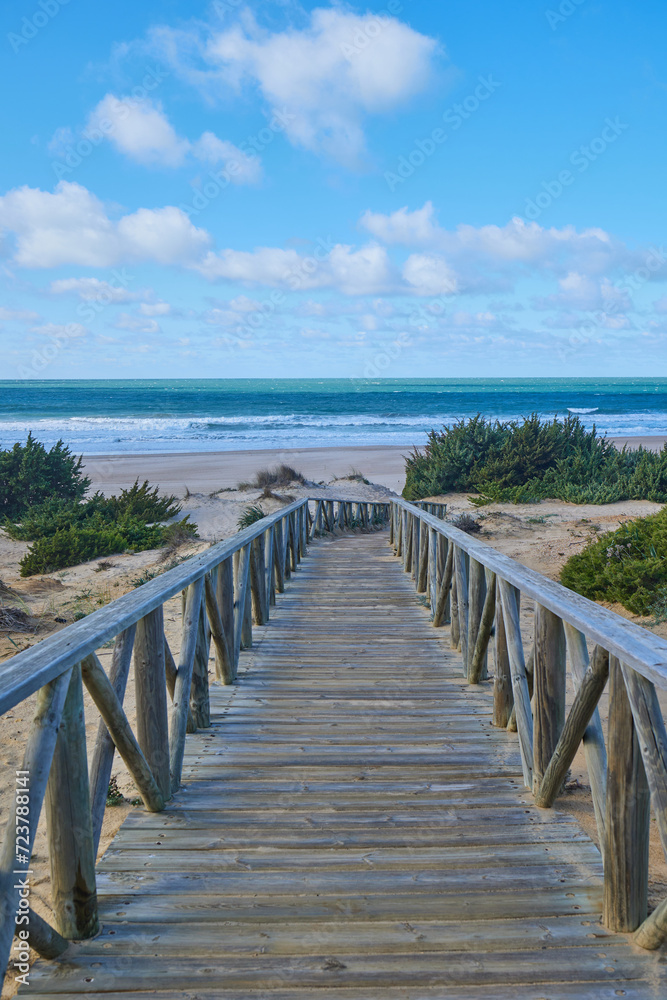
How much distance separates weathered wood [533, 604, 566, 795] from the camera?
2.75 meters

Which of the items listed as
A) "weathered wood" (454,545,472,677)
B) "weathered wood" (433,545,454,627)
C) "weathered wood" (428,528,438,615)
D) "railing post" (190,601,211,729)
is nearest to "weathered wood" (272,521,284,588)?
"weathered wood" (428,528,438,615)

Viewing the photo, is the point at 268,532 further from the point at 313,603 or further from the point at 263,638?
the point at 263,638

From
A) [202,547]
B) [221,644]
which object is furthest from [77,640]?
[202,547]

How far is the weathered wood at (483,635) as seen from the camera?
3.79 metres

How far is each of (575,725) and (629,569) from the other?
5.22 metres

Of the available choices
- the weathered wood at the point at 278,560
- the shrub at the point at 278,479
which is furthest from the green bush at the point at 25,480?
the weathered wood at the point at 278,560

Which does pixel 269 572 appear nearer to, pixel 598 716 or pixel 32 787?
pixel 598 716

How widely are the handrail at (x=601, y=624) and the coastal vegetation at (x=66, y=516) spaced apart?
29.5 ft

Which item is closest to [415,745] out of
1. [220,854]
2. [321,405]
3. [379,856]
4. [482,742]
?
[482,742]

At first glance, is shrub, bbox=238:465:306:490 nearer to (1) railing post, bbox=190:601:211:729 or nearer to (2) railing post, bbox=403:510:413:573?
(2) railing post, bbox=403:510:413:573

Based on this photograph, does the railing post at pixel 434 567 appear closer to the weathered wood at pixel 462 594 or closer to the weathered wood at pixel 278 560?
the weathered wood at pixel 462 594

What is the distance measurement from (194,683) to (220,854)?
1.20 meters

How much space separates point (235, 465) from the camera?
2773cm

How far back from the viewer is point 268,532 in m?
6.56
